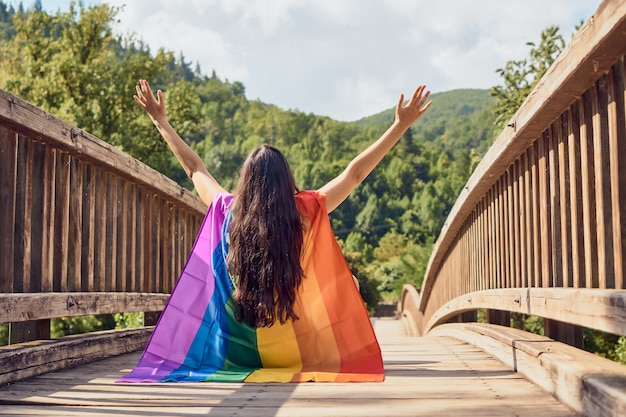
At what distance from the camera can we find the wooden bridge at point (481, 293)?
2260mm

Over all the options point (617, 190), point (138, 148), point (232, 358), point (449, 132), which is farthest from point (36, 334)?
point (449, 132)

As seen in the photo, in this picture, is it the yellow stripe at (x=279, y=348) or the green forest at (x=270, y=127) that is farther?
the green forest at (x=270, y=127)

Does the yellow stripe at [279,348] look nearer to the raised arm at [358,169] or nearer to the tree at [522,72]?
the raised arm at [358,169]

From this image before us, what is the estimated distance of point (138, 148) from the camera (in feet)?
84.1

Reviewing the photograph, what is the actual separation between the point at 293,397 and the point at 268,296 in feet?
2.23

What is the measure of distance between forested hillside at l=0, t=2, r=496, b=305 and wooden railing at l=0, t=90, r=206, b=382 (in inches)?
274

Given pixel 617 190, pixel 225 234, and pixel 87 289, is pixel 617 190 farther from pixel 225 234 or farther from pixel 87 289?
pixel 87 289

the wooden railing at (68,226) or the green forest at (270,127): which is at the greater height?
the green forest at (270,127)

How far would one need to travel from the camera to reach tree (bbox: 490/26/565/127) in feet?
52.1

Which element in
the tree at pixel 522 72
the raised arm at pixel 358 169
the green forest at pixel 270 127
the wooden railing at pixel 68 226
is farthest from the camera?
the green forest at pixel 270 127

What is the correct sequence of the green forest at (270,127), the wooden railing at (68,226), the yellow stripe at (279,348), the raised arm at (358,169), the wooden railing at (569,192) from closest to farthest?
the wooden railing at (569,192) < the wooden railing at (68,226) < the yellow stripe at (279,348) < the raised arm at (358,169) < the green forest at (270,127)

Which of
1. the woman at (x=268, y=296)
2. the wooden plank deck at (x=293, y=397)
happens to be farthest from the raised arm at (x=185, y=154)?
the wooden plank deck at (x=293, y=397)

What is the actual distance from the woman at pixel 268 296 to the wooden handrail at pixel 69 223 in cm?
62

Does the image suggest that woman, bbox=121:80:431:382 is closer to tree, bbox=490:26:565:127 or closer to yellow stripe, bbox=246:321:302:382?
yellow stripe, bbox=246:321:302:382
